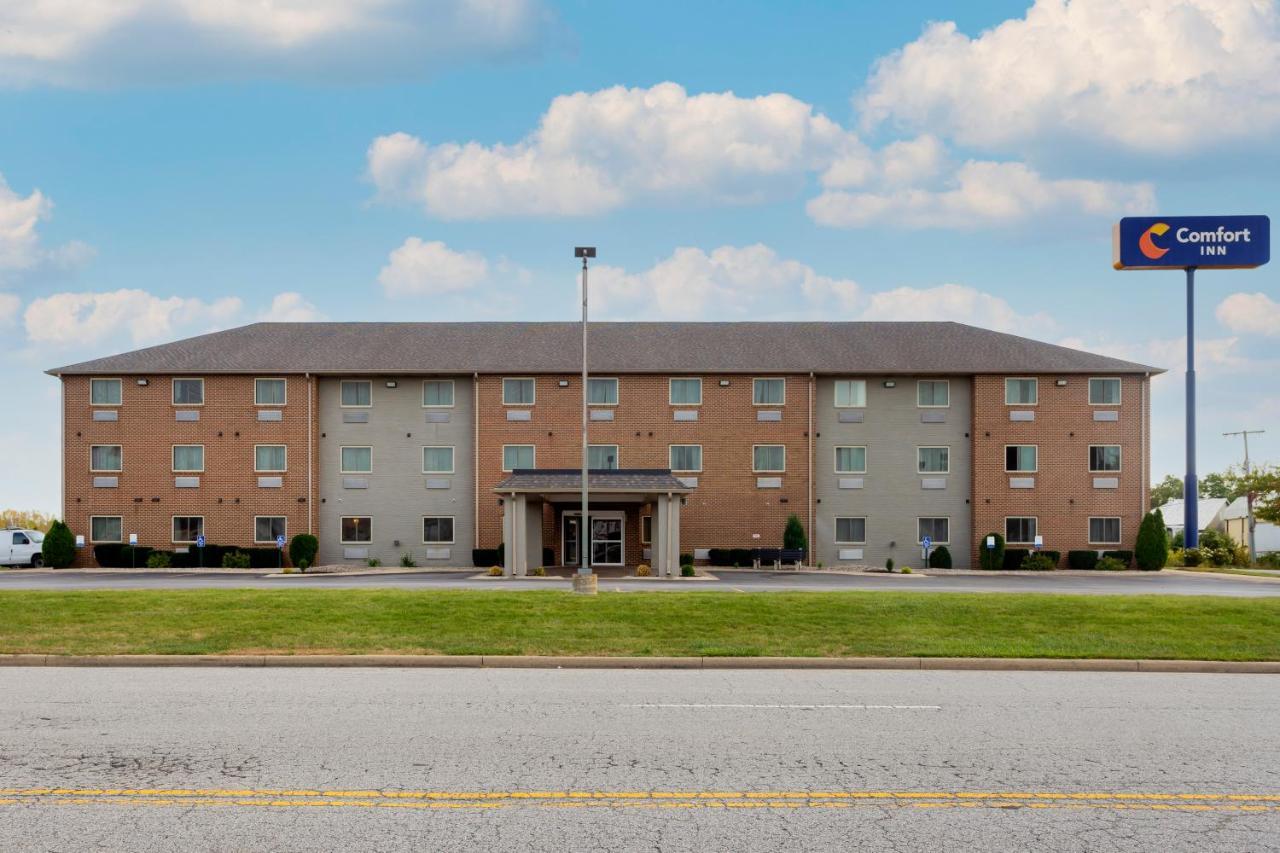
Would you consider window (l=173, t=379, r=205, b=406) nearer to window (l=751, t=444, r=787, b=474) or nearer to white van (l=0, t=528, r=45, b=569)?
white van (l=0, t=528, r=45, b=569)

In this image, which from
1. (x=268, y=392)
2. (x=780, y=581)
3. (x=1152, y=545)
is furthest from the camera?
(x=268, y=392)

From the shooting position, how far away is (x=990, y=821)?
666 cm

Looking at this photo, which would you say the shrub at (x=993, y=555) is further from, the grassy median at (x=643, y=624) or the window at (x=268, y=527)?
the window at (x=268, y=527)

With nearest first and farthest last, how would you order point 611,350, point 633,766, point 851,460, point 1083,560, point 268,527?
point 633,766 → point 1083,560 → point 268,527 → point 851,460 → point 611,350

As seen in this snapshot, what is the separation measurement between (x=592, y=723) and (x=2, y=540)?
43.3 m

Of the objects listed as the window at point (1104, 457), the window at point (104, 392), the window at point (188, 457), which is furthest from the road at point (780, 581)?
the window at point (104, 392)

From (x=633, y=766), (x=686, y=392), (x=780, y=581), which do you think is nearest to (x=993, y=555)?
(x=780, y=581)

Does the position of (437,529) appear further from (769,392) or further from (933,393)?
(933,393)

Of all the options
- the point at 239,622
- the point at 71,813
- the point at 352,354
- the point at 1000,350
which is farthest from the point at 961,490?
the point at 71,813

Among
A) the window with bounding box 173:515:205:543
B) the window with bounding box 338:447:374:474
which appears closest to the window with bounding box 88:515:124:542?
the window with bounding box 173:515:205:543

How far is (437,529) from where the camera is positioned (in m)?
45.0

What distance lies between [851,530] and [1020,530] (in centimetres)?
684

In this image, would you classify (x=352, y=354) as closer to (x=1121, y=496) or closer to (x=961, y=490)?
(x=961, y=490)

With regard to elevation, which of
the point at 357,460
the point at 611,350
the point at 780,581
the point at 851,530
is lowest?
the point at 780,581
